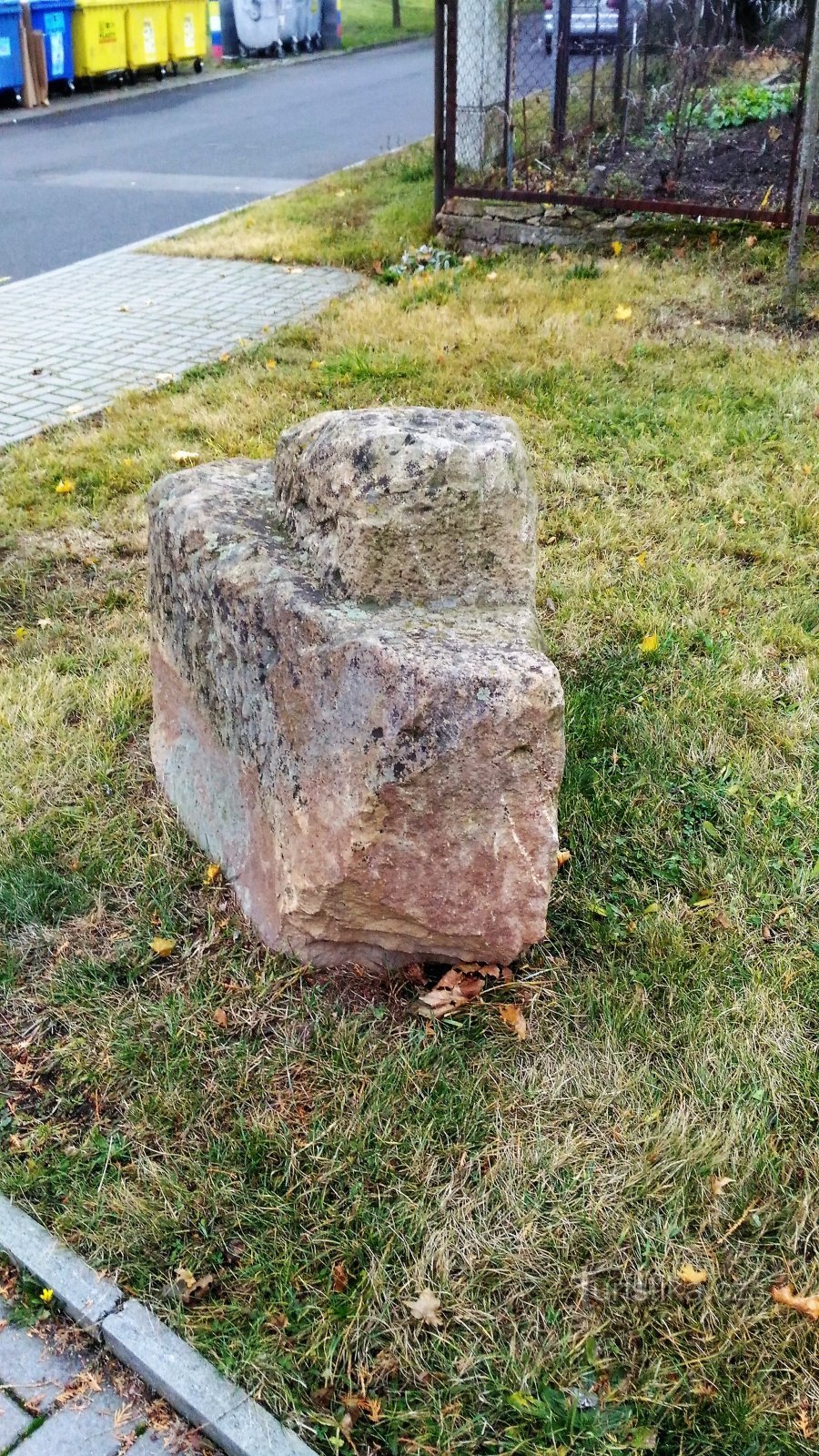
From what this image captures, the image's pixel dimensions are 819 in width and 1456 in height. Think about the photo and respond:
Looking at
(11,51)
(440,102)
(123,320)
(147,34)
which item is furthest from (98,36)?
(123,320)

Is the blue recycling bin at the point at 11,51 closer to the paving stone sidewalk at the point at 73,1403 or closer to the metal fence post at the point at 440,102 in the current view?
the metal fence post at the point at 440,102

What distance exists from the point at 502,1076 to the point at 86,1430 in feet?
3.50

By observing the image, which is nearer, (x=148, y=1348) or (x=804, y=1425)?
(x=804, y=1425)

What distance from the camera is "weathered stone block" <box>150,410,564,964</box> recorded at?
245cm

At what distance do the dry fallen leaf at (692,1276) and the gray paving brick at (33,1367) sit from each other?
3.75 feet

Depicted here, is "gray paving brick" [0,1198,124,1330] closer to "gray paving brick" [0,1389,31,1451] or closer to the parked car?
"gray paving brick" [0,1389,31,1451]

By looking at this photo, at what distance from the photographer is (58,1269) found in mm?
2309

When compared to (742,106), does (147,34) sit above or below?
above

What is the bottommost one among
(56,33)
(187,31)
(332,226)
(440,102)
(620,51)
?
(332,226)

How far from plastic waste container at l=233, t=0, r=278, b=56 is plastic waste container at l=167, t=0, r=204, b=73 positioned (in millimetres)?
2245

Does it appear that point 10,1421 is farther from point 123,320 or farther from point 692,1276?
point 123,320

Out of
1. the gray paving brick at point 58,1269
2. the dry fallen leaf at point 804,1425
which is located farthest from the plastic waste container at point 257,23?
the dry fallen leaf at point 804,1425

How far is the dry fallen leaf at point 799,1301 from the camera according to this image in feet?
7.21

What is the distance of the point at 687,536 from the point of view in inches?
188
